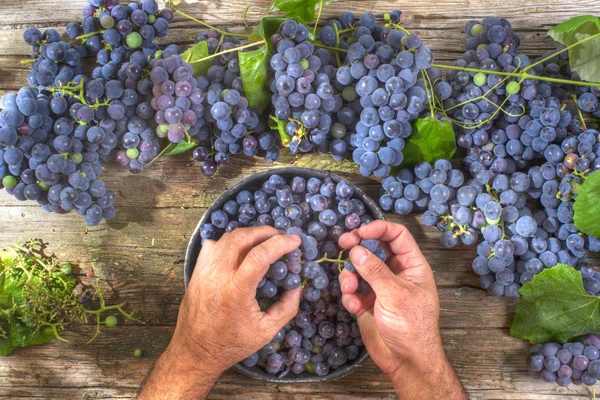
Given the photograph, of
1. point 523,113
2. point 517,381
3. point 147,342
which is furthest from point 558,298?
point 147,342

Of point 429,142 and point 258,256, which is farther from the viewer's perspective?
point 429,142

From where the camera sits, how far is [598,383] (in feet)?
5.17

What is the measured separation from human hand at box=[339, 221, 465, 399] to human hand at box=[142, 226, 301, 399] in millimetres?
179

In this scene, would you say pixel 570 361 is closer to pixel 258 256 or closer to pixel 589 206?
pixel 589 206

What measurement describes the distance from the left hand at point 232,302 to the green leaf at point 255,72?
38 cm

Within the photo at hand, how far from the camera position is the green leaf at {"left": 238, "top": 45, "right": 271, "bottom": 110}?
4.50 ft

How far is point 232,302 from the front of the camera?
1.26m

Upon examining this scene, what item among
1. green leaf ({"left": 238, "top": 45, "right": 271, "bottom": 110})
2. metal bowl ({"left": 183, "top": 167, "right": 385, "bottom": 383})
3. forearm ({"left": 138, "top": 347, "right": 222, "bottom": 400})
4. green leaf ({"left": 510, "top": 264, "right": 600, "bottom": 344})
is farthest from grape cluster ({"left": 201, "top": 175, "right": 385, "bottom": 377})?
green leaf ({"left": 510, "top": 264, "right": 600, "bottom": 344})

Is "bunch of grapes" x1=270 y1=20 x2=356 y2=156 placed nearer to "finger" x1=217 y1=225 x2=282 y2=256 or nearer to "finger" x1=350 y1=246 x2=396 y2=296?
"finger" x1=217 y1=225 x2=282 y2=256

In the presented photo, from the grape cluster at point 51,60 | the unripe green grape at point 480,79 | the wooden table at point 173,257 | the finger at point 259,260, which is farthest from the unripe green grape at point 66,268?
the unripe green grape at point 480,79

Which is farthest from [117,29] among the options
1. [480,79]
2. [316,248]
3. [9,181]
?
[480,79]

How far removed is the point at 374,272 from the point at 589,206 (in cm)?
63

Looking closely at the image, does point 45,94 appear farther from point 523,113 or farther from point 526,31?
point 526,31

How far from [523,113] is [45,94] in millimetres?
1372
